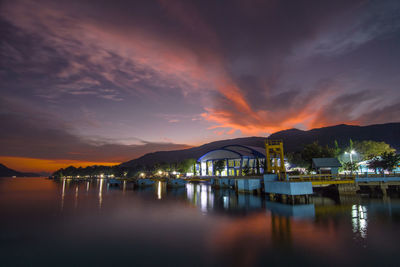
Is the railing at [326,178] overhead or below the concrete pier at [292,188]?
overhead

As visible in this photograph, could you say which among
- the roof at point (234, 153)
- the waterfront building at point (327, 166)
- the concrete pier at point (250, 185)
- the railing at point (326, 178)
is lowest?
the concrete pier at point (250, 185)

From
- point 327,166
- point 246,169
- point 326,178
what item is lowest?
point 326,178

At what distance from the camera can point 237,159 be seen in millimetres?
71625

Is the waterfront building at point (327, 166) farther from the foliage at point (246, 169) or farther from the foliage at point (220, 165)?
the foliage at point (220, 165)

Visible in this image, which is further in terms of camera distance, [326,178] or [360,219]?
[326,178]

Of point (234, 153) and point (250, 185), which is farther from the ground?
point (234, 153)

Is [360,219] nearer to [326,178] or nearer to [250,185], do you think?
[326,178]

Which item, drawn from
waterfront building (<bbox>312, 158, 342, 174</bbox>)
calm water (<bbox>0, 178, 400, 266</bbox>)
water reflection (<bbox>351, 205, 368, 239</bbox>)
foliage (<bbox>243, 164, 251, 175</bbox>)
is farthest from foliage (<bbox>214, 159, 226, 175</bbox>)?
water reflection (<bbox>351, 205, 368, 239</bbox>)

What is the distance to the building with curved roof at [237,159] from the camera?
69812 millimetres

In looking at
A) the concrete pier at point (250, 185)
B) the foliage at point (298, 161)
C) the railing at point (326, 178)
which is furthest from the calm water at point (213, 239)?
the foliage at point (298, 161)

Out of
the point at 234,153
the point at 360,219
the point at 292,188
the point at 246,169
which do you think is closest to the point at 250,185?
the point at 292,188

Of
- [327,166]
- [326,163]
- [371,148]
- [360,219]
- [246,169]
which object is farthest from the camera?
[246,169]

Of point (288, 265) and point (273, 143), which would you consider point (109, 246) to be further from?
point (273, 143)

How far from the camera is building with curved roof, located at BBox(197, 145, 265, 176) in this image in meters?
69.8
